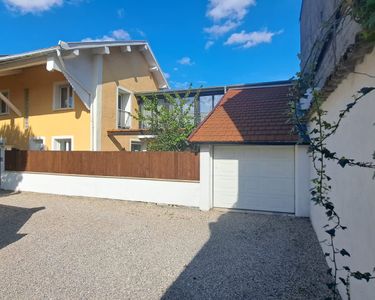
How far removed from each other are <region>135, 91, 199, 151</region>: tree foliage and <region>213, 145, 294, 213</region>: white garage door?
8.99 feet

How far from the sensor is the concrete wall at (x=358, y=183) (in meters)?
2.54

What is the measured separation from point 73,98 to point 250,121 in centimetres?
905

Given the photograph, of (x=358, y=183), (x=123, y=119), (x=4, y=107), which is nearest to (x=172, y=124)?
(x=123, y=119)

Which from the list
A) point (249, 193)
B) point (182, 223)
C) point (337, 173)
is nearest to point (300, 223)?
point (249, 193)

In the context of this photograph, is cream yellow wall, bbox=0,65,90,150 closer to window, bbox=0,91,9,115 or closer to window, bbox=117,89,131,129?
window, bbox=0,91,9,115

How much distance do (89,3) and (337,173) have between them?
15212 mm

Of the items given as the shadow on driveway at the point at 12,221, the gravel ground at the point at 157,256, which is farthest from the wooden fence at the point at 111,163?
the shadow on driveway at the point at 12,221

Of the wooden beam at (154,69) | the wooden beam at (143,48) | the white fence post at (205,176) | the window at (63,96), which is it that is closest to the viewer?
the white fence post at (205,176)

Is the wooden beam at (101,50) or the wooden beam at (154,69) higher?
the wooden beam at (154,69)

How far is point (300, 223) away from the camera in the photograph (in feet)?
25.0

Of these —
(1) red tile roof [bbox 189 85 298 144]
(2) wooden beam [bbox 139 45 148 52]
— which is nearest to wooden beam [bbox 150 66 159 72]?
(2) wooden beam [bbox 139 45 148 52]

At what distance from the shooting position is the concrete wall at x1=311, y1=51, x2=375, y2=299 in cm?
254

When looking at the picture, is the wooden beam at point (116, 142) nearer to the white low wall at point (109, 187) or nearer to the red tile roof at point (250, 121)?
the white low wall at point (109, 187)

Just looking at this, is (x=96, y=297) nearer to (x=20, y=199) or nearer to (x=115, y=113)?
(x=20, y=199)
